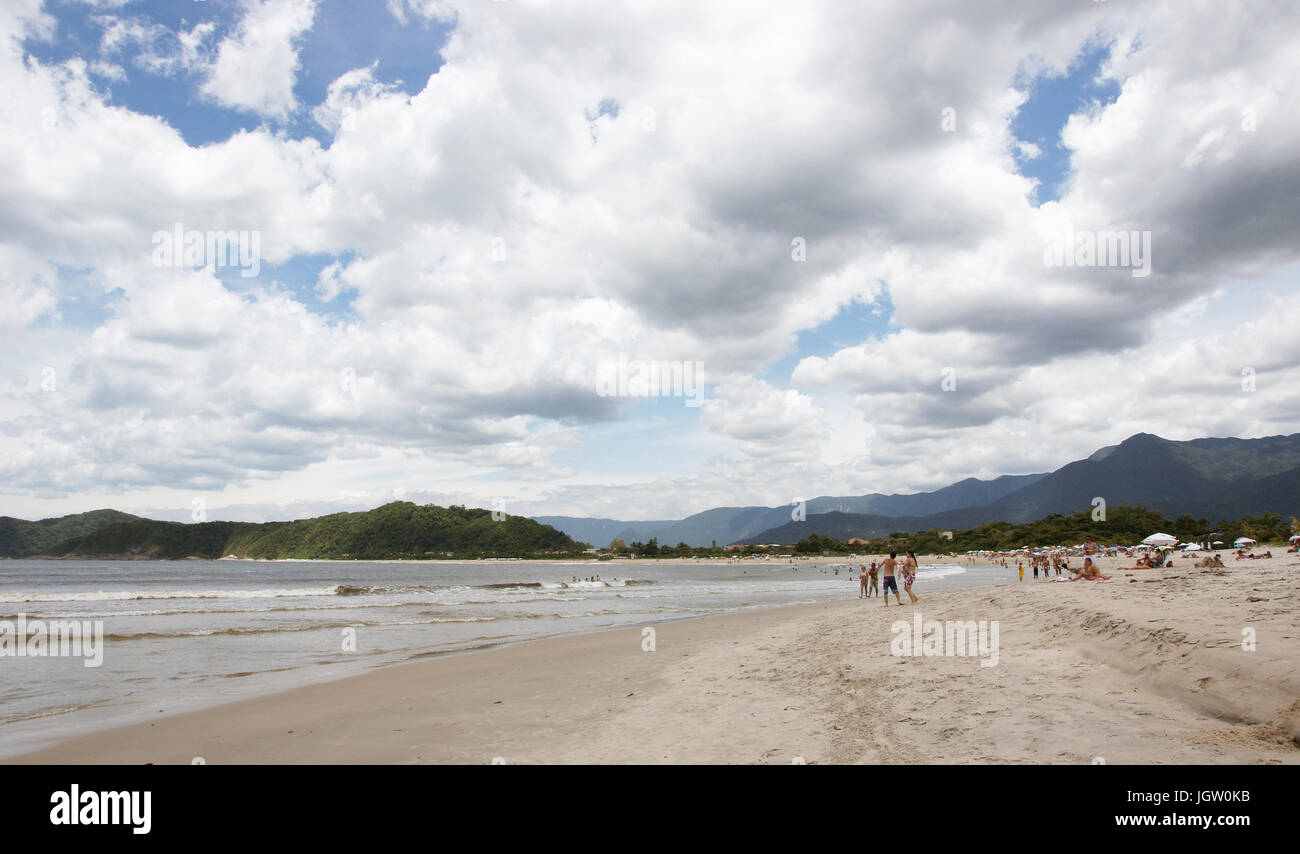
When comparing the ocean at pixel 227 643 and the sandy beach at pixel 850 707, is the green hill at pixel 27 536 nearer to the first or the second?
the ocean at pixel 227 643

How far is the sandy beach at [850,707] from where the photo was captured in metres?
6.48

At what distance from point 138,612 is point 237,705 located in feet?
98.6

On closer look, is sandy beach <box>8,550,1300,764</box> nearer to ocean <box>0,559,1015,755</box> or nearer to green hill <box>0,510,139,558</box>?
ocean <box>0,559,1015,755</box>

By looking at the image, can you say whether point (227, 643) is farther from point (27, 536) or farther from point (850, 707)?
point (27, 536)

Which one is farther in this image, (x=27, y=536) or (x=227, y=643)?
(x=27, y=536)

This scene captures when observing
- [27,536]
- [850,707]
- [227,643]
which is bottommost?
[27,536]

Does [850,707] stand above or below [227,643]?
above

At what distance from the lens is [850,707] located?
8.66 m

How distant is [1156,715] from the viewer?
695cm

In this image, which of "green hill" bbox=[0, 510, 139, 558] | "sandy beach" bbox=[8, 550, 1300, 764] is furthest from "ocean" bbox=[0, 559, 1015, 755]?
"green hill" bbox=[0, 510, 139, 558]

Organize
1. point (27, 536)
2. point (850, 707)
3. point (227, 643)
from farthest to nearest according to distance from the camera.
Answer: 1. point (27, 536)
2. point (227, 643)
3. point (850, 707)

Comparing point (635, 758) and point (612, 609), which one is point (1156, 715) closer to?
point (635, 758)

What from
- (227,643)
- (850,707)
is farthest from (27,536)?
(850,707)
